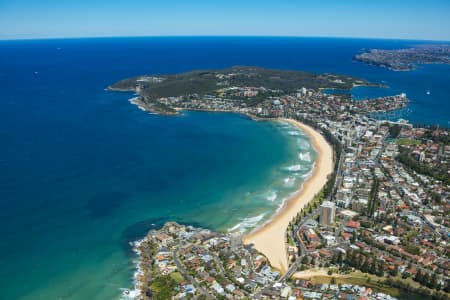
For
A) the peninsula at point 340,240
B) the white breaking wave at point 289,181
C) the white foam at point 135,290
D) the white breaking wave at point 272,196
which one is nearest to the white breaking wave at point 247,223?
the peninsula at point 340,240

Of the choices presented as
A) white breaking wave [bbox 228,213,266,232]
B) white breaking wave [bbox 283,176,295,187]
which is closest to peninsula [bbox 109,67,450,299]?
white breaking wave [bbox 228,213,266,232]

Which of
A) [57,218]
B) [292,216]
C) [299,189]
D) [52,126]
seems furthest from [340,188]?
[52,126]

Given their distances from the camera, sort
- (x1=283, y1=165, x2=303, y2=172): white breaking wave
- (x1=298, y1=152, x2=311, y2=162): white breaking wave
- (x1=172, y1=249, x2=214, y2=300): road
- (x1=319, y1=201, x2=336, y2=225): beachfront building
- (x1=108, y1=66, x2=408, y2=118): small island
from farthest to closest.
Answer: (x1=108, y1=66, x2=408, y2=118): small island, (x1=298, y1=152, x2=311, y2=162): white breaking wave, (x1=283, y1=165, x2=303, y2=172): white breaking wave, (x1=319, y1=201, x2=336, y2=225): beachfront building, (x1=172, y1=249, x2=214, y2=300): road

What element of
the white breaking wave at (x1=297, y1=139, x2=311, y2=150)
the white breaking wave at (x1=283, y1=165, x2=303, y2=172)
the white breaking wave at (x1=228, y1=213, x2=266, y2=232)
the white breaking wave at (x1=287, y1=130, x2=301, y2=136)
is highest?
the white breaking wave at (x1=287, y1=130, x2=301, y2=136)

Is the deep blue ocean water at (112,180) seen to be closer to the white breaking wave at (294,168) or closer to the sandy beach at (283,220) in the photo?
the white breaking wave at (294,168)

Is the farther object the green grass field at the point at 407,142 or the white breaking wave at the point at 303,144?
the green grass field at the point at 407,142

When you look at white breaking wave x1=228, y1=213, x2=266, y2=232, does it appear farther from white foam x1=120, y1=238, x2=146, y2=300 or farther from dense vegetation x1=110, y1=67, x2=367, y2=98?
dense vegetation x1=110, y1=67, x2=367, y2=98

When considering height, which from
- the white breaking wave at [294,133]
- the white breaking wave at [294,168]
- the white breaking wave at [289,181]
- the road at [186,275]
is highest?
the white breaking wave at [294,133]
